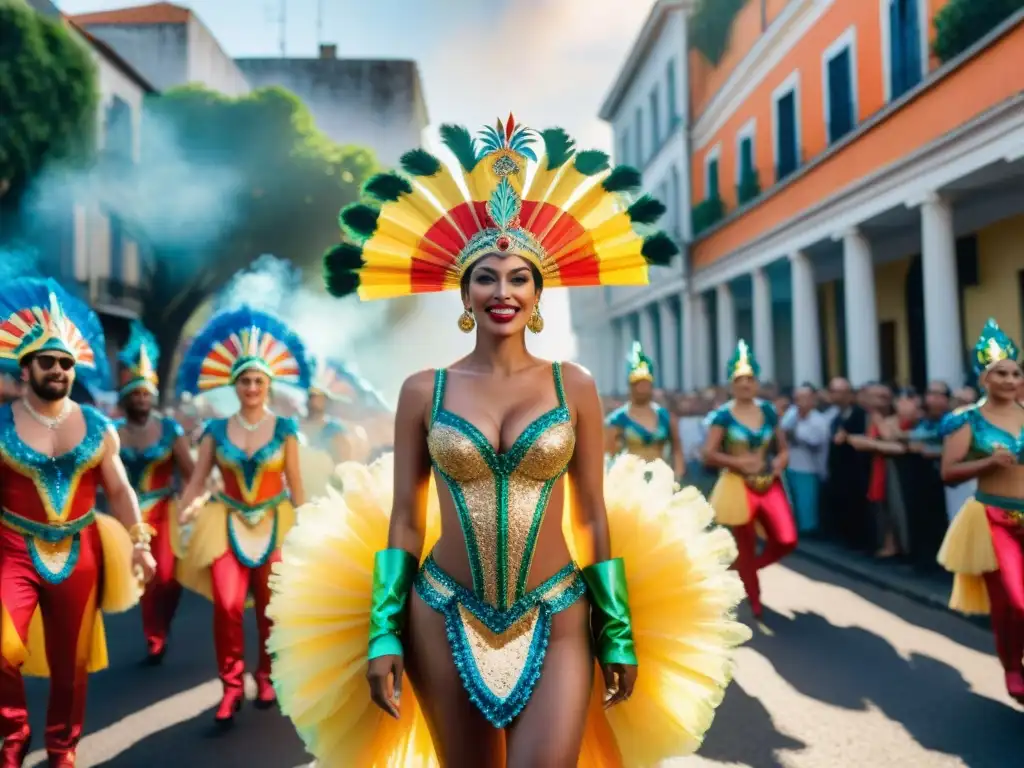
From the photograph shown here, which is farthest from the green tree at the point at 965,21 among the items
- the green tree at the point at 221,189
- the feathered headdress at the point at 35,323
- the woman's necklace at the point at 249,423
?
the green tree at the point at 221,189

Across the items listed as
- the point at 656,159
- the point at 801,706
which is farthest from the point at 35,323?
the point at 656,159

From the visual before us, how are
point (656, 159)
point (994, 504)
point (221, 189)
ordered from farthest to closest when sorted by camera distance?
point (656, 159) < point (221, 189) < point (994, 504)

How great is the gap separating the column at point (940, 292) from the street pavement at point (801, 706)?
6699mm

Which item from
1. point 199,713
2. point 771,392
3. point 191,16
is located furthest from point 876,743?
point 191,16

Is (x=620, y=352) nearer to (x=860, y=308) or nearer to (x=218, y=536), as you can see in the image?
(x=860, y=308)

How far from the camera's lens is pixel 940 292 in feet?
47.3

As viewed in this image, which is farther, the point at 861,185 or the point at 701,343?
the point at 701,343

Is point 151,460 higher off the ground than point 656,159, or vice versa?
point 656,159

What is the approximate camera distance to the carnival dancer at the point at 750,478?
26.6 feet

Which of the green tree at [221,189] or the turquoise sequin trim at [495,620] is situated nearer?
the turquoise sequin trim at [495,620]

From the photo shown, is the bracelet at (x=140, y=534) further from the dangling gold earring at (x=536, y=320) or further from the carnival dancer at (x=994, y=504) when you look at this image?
the carnival dancer at (x=994, y=504)

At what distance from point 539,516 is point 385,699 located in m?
0.71

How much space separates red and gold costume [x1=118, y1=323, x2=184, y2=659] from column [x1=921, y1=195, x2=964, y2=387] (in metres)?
10.8

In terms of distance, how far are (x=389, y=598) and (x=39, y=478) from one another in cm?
267
